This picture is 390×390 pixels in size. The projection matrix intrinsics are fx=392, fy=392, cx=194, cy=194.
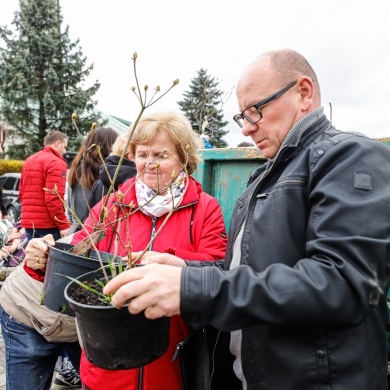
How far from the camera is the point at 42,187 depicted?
5277 millimetres

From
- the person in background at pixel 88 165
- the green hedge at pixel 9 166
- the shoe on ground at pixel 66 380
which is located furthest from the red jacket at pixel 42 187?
the green hedge at pixel 9 166

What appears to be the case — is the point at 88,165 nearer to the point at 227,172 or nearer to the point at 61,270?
the point at 227,172

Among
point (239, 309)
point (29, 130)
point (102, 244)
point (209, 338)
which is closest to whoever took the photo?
point (239, 309)

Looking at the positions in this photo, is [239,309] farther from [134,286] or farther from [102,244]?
[102,244]

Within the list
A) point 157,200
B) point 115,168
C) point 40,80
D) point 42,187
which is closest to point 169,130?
point 157,200

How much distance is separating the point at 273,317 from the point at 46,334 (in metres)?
1.54

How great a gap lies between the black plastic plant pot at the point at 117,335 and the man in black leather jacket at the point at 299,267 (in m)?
0.15

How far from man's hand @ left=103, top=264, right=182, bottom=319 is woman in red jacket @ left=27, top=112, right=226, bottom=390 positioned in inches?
22.0

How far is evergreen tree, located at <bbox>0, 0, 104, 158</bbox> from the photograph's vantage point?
776 inches

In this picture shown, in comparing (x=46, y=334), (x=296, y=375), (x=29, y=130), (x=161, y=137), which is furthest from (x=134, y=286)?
(x=29, y=130)

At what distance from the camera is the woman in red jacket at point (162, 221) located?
5.58ft

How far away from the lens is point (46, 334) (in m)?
2.10

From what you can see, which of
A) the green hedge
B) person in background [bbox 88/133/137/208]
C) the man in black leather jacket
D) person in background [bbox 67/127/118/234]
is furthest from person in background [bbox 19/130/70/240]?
the green hedge

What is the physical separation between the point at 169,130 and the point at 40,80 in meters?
21.0
